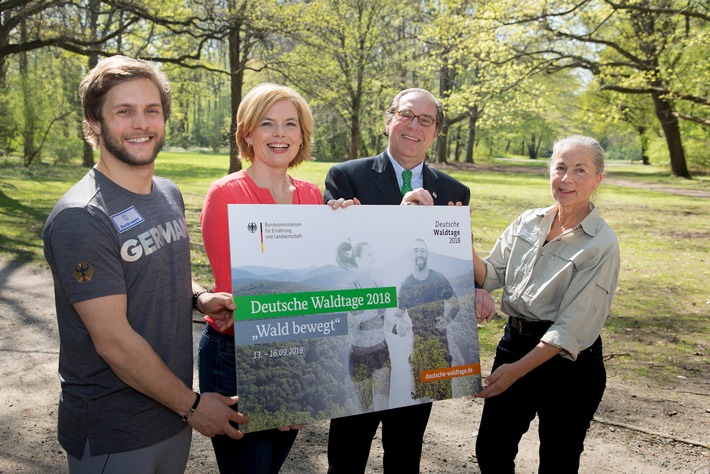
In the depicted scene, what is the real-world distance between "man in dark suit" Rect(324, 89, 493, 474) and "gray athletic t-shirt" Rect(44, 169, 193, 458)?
102 centimetres

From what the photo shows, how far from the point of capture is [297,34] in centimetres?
1844

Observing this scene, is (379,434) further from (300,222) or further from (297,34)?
(297,34)

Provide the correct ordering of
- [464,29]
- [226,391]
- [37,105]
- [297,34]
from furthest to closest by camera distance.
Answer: [37,105], [297,34], [464,29], [226,391]

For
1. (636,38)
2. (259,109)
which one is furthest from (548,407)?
(636,38)

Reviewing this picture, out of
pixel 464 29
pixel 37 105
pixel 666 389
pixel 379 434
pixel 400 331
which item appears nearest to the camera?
pixel 400 331

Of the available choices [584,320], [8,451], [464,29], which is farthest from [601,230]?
[464,29]

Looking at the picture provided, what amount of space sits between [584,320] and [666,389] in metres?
3.28

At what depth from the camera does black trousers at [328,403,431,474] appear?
2992 mm

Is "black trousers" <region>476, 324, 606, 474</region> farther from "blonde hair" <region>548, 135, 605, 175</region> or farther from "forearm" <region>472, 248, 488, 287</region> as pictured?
Result: "blonde hair" <region>548, 135, 605, 175</region>

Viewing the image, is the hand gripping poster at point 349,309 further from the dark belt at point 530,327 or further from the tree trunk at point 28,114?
the tree trunk at point 28,114

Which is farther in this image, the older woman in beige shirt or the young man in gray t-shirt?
the older woman in beige shirt

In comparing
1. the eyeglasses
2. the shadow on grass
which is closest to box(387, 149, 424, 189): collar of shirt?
the eyeglasses

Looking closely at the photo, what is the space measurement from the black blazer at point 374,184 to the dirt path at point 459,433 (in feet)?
6.60

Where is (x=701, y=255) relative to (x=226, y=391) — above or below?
below
